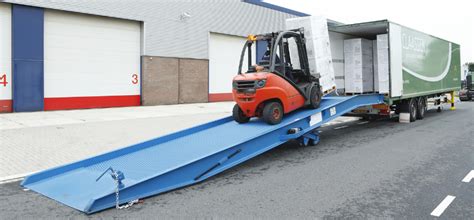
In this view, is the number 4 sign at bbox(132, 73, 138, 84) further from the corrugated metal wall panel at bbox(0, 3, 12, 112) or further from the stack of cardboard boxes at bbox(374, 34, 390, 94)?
the stack of cardboard boxes at bbox(374, 34, 390, 94)

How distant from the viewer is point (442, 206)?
5031mm


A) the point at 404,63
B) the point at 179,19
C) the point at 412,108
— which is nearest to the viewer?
the point at 404,63

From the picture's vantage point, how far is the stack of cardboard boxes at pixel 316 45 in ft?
31.7

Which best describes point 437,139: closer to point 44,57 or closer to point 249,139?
point 249,139

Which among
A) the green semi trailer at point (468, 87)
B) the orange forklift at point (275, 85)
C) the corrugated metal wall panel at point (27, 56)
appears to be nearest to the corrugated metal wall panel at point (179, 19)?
the corrugated metal wall panel at point (27, 56)

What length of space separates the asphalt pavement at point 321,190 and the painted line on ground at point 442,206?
41 millimetres

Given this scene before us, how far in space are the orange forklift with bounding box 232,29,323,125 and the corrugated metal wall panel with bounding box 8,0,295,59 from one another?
1243cm

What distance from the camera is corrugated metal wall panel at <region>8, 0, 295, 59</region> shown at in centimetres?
1901

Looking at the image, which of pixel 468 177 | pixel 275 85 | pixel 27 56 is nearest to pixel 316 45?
pixel 275 85

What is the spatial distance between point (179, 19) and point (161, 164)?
17.9m

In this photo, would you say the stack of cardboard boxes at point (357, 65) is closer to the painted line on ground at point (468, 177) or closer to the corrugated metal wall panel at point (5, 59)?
the painted line on ground at point (468, 177)

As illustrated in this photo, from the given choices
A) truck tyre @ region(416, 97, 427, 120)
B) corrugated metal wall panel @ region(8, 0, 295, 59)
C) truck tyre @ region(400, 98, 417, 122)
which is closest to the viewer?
truck tyre @ region(400, 98, 417, 122)

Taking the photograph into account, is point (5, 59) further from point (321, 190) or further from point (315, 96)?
point (321, 190)

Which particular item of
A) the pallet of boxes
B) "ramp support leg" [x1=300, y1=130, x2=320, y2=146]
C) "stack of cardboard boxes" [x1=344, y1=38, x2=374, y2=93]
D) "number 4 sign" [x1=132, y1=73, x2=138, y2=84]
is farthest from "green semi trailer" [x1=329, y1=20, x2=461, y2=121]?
"number 4 sign" [x1=132, y1=73, x2=138, y2=84]
